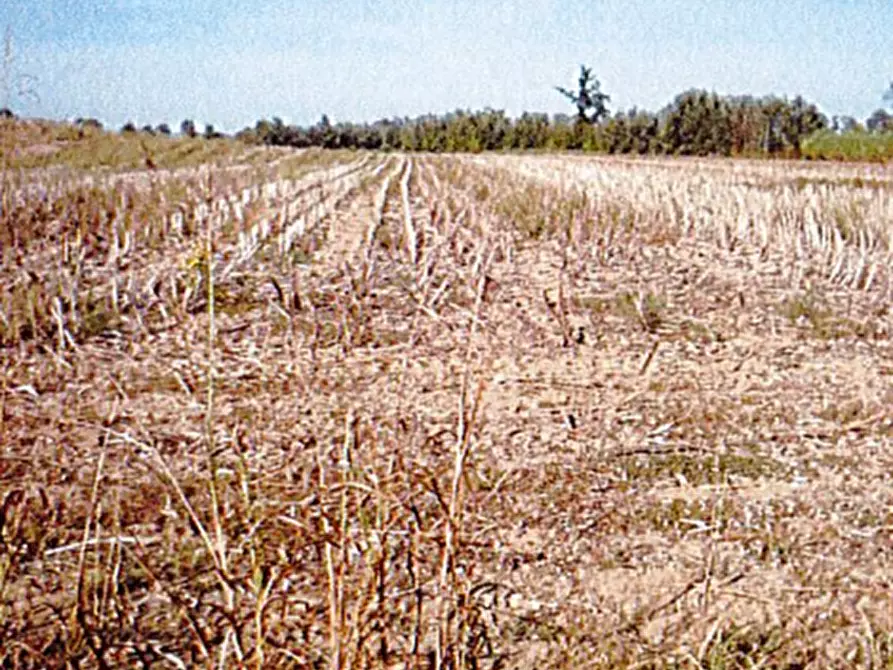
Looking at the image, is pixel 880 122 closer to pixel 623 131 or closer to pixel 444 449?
pixel 623 131

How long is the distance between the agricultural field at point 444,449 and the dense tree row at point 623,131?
102 feet

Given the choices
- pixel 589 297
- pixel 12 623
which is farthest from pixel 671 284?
pixel 12 623

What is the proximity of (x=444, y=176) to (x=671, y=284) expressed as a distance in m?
10.6

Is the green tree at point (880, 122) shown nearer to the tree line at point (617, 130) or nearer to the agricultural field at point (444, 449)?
the tree line at point (617, 130)

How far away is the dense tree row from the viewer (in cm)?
4219

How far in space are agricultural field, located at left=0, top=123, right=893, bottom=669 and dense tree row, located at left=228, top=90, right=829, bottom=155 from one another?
3099 centimetres

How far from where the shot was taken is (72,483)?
9.73ft

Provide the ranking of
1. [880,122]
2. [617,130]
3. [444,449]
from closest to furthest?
[444,449]
[880,122]
[617,130]

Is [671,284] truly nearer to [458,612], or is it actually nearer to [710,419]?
[710,419]

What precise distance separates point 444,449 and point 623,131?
143 ft

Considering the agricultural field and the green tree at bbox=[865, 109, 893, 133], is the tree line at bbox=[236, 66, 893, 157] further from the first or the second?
the agricultural field

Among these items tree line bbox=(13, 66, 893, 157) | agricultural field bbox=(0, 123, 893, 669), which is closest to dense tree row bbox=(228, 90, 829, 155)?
tree line bbox=(13, 66, 893, 157)

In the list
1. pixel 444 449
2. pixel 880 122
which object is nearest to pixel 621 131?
pixel 880 122

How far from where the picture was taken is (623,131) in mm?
44938
